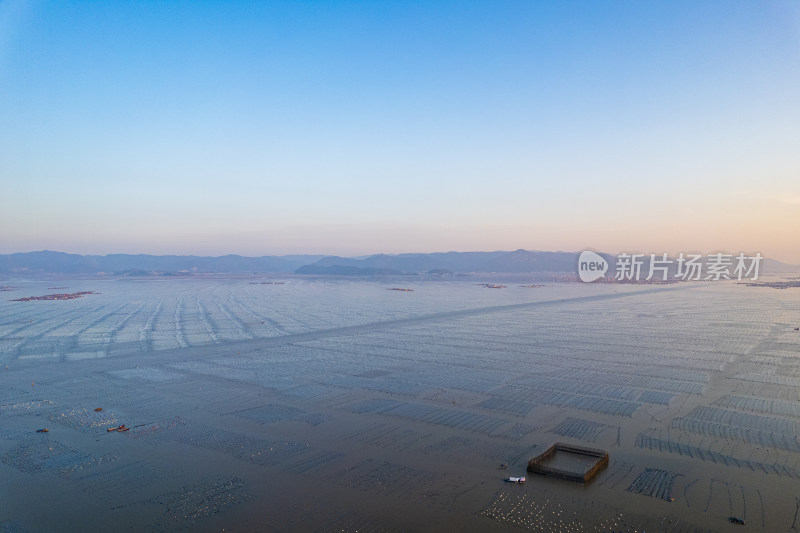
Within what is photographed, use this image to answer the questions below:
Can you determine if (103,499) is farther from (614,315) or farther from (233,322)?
(614,315)

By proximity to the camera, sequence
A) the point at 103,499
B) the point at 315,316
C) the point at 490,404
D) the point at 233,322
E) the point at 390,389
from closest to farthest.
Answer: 1. the point at 103,499
2. the point at 490,404
3. the point at 390,389
4. the point at 233,322
5. the point at 315,316

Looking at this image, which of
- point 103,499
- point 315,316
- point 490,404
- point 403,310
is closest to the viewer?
point 103,499

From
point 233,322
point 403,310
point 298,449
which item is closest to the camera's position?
point 298,449

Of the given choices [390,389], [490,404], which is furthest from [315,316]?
[490,404]

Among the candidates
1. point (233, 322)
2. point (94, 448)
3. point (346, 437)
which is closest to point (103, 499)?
A: point (94, 448)

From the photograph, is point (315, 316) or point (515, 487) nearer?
point (515, 487)

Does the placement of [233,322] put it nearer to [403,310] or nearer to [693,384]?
[403,310]
